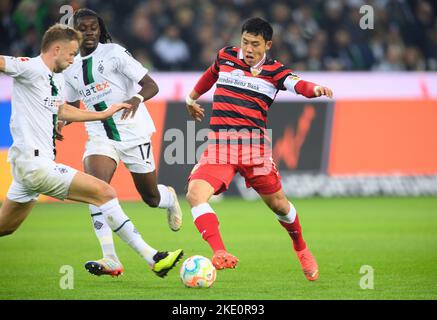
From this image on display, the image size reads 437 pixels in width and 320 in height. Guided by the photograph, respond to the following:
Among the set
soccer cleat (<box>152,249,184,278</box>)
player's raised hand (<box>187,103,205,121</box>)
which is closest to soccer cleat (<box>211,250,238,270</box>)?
soccer cleat (<box>152,249,184,278</box>)

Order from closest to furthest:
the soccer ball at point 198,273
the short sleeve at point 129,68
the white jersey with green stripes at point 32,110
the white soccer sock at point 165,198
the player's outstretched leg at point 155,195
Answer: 1. the white jersey with green stripes at point 32,110
2. the soccer ball at point 198,273
3. the short sleeve at point 129,68
4. the player's outstretched leg at point 155,195
5. the white soccer sock at point 165,198

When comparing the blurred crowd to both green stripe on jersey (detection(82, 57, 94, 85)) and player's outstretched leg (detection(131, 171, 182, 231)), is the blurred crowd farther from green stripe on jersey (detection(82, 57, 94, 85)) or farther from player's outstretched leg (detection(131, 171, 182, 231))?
green stripe on jersey (detection(82, 57, 94, 85))

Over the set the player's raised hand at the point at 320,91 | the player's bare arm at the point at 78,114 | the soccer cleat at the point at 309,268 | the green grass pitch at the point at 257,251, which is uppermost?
the player's raised hand at the point at 320,91

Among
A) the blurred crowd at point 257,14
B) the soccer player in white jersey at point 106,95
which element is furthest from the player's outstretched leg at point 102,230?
the blurred crowd at point 257,14

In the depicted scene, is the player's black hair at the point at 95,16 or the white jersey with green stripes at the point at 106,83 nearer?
the player's black hair at the point at 95,16

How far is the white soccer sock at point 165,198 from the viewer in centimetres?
971

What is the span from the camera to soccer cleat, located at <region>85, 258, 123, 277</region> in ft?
27.2

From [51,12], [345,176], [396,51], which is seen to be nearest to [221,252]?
[345,176]

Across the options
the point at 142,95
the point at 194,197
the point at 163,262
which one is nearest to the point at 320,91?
the point at 194,197

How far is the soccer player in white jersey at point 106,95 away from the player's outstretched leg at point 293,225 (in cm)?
148

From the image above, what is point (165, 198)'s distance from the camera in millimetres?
9766

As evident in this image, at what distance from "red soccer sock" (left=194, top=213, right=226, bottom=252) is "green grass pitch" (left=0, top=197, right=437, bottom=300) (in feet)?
1.13

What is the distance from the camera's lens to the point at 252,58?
8234 mm

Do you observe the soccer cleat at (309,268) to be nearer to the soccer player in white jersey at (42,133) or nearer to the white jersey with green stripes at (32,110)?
the soccer player in white jersey at (42,133)
